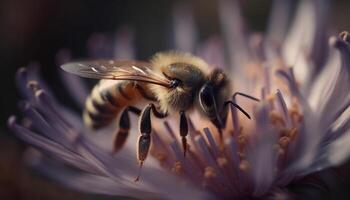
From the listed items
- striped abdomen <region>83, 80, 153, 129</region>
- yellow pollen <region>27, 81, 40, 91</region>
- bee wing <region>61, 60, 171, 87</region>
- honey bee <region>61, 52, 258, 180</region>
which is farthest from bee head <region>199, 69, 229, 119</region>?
yellow pollen <region>27, 81, 40, 91</region>

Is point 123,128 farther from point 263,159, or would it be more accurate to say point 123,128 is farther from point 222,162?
point 263,159

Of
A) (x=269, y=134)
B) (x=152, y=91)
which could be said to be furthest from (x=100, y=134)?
(x=269, y=134)

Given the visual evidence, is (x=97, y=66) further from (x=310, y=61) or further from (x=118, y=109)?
(x=310, y=61)

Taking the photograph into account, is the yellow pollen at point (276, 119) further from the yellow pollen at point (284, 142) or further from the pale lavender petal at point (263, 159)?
the pale lavender petal at point (263, 159)

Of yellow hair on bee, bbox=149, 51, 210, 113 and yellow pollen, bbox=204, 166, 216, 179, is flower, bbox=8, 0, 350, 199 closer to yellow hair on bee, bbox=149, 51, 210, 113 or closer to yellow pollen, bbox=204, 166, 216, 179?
yellow pollen, bbox=204, 166, 216, 179

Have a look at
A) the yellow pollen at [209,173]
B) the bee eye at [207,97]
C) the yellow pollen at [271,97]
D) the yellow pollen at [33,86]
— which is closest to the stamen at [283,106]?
the yellow pollen at [271,97]

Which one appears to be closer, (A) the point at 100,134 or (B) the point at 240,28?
(A) the point at 100,134

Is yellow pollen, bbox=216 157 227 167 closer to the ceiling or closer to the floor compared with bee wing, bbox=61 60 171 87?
closer to the floor

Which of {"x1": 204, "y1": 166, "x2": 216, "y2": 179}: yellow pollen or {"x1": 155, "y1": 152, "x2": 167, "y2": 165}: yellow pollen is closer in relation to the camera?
{"x1": 204, "y1": 166, "x2": 216, "y2": 179}: yellow pollen

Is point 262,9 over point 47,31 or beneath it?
over
